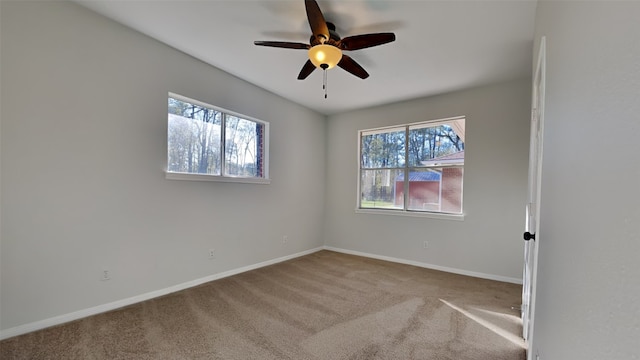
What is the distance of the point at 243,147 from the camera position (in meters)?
3.82

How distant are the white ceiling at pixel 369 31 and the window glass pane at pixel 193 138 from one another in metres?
0.64

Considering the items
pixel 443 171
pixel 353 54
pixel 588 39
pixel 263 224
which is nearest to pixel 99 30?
pixel 353 54

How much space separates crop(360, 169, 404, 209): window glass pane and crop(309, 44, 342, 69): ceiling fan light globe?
2.78 m

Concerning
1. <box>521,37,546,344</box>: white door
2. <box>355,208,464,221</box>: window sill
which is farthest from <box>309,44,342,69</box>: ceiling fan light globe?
<box>355,208,464,221</box>: window sill

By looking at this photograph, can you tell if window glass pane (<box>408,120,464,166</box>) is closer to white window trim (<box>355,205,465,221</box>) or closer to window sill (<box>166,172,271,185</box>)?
white window trim (<box>355,205,465,221</box>)

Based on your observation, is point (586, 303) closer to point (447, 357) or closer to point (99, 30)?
point (447, 357)

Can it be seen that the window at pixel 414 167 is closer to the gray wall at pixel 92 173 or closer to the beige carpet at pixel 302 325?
the beige carpet at pixel 302 325

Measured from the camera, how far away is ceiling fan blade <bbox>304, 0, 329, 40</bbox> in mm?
1805

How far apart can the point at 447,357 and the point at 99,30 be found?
158 inches

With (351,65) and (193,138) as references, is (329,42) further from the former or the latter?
(193,138)

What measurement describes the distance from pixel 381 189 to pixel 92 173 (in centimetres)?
398

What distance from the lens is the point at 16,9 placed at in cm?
198

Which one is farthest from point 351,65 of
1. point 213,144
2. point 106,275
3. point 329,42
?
point 106,275

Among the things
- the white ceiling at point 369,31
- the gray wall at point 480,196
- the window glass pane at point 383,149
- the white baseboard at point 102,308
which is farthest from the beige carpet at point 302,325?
the white ceiling at point 369,31
